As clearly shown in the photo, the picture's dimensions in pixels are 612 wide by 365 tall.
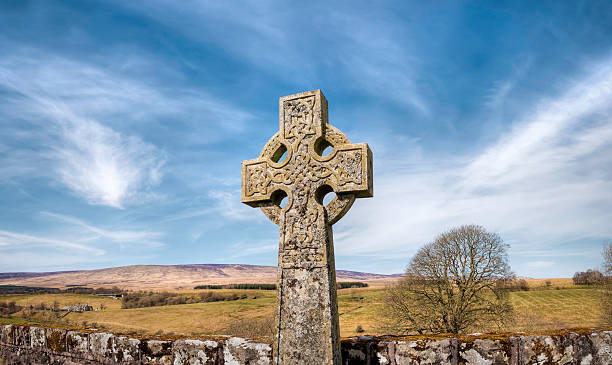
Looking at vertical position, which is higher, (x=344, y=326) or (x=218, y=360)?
(x=218, y=360)

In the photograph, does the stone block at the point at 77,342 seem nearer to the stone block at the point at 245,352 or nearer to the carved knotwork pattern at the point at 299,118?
the stone block at the point at 245,352

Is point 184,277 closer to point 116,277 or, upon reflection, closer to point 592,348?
point 116,277

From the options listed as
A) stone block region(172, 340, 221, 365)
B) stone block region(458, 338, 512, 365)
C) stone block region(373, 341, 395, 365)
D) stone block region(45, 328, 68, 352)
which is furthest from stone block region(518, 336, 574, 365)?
stone block region(45, 328, 68, 352)

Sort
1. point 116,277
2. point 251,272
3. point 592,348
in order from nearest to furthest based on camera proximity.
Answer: point 592,348 < point 116,277 < point 251,272

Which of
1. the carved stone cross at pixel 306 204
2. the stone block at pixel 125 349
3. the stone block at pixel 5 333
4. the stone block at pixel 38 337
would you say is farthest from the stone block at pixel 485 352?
the stone block at pixel 5 333

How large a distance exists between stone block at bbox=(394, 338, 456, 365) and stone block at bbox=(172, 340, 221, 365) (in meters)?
1.90

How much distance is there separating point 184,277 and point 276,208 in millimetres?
177163

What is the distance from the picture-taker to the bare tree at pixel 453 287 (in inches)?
824

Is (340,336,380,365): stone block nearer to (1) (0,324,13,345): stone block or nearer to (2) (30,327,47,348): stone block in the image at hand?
(2) (30,327,47,348): stone block

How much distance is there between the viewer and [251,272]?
18688cm

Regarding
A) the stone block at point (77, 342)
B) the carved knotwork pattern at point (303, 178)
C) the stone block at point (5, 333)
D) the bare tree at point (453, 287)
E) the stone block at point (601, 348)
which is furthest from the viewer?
the bare tree at point (453, 287)

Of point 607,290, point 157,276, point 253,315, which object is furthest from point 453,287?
point 157,276

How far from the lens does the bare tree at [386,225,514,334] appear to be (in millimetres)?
20922

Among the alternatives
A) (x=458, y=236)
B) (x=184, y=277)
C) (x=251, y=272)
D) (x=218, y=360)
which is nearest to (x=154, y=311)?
(x=458, y=236)
